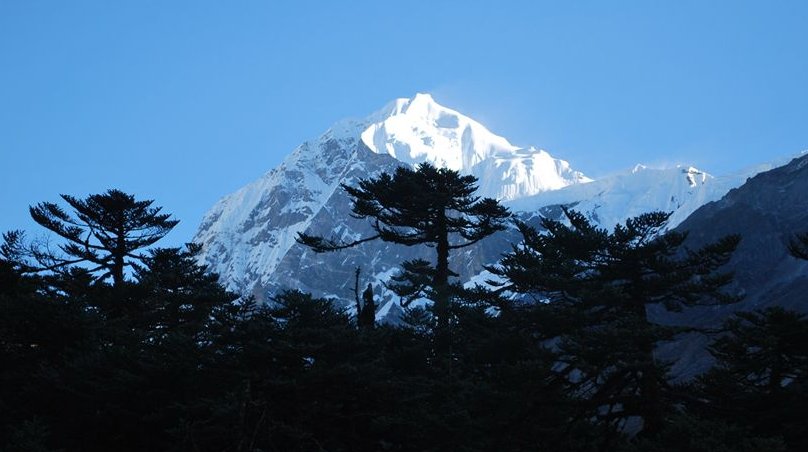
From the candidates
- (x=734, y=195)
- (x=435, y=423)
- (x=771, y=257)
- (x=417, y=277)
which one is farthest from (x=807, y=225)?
(x=435, y=423)

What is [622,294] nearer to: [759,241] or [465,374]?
[465,374]

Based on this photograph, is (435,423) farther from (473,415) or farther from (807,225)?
(807,225)

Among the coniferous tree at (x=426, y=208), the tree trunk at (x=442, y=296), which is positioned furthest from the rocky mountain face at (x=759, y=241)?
the tree trunk at (x=442, y=296)

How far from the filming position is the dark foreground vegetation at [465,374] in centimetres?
2080

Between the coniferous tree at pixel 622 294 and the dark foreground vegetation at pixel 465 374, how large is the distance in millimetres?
55

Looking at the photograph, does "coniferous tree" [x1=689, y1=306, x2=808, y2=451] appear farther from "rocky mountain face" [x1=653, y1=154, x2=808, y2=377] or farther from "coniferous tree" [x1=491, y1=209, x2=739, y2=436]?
"rocky mountain face" [x1=653, y1=154, x2=808, y2=377]

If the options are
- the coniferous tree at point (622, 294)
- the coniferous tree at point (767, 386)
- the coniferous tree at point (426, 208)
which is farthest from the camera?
the coniferous tree at point (426, 208)

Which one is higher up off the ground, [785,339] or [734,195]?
[734,195]

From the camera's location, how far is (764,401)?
70.4ft

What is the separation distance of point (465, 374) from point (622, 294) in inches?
344

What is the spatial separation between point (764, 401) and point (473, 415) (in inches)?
294

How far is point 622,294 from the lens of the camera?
21.8 m

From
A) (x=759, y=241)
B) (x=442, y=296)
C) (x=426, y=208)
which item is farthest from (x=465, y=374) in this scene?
(x=759, y=241)

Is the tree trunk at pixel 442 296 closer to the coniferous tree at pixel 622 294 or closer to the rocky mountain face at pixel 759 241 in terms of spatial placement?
the coniferous tree at pixel 622 294
